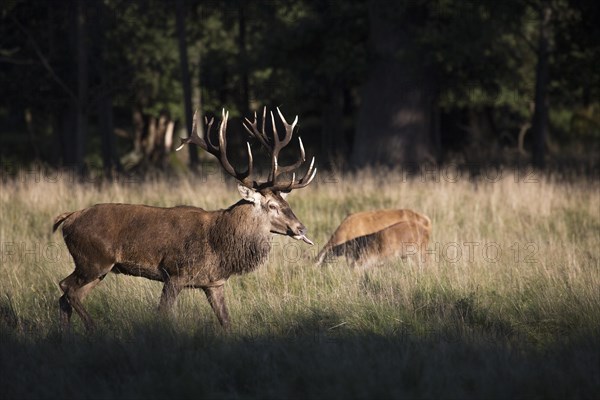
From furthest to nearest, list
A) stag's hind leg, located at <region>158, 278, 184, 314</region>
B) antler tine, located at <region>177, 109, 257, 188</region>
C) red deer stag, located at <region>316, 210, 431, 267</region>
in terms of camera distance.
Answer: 1. red deer stag, located at <region>316, 210, 431, 267</region>
2. antler tine, located at <region>177, 109, 257, 188</region>
3. stag's hind leg, located at <region>158, 278, 184, 314</region>

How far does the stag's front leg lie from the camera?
306 inches

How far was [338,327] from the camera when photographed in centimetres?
752

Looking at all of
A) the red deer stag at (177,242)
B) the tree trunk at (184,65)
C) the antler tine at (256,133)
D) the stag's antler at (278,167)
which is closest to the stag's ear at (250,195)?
the red deer stag at (177,242)

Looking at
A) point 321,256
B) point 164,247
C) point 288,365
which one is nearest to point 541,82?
point 321,256

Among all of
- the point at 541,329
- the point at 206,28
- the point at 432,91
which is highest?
the point at 206,28

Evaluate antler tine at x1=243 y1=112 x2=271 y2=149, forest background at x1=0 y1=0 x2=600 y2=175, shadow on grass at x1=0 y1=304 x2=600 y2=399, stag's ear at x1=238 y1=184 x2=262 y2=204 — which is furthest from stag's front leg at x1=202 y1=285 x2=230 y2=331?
forest background at x1=0 y1=0 x2=600 y2=175

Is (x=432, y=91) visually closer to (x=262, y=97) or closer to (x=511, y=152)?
(x=511, y=152)

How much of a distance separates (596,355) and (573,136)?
25.1 m

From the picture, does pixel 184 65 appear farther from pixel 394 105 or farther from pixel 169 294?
pixel 169 294

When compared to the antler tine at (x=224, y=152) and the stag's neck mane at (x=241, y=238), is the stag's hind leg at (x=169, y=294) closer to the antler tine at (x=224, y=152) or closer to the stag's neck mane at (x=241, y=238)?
the stag's neck mane at (x=241, y=238)

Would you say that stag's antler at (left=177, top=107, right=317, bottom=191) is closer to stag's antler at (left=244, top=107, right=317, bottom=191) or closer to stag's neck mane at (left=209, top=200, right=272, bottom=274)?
stag's antler at (left=244, top=107, right=317, bottom=191)

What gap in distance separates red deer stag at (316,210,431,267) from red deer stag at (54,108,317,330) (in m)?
1.99

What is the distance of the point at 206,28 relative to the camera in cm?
2933

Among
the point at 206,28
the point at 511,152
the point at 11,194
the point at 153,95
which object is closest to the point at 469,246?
the point at 11,194
